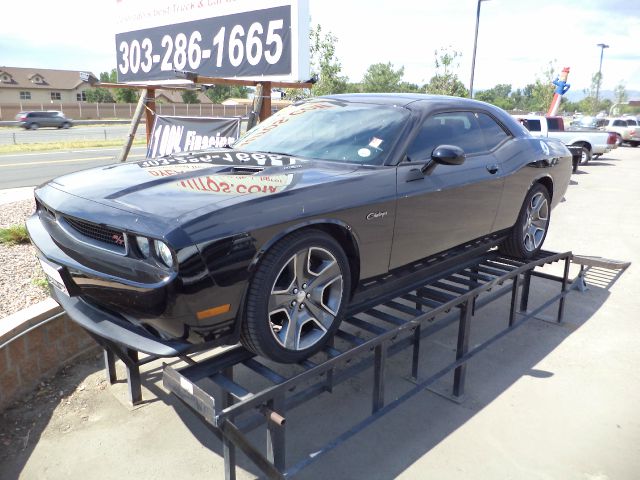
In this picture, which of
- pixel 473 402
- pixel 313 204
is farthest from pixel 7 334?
pixel 473 402

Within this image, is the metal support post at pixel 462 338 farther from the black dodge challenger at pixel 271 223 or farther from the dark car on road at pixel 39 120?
the dark car on road at pixel 39 120

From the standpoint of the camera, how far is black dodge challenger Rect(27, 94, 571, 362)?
2.33 metres

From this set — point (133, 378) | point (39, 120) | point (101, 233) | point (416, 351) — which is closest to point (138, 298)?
point (101, 233)

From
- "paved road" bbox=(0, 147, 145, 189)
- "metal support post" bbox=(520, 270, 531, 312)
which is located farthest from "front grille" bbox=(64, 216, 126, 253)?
"paved road" bbox=(0, 147, 145, 189)

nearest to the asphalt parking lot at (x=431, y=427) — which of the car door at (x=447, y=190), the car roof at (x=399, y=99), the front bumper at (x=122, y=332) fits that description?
the front bumper at (x=122, y=332)

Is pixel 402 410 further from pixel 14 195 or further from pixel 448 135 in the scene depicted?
pixel 14 195

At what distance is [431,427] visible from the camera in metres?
3.28

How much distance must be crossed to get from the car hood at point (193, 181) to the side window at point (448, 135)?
597 millimetres

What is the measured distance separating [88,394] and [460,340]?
8.43 ft

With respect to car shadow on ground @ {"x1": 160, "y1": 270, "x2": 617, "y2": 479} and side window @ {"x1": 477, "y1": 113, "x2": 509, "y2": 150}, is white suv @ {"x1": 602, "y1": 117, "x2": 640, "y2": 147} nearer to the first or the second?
side window @ {"x1": 477, "y1": 113, "x2": 509, "y2": 150}

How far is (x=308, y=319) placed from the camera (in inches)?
112

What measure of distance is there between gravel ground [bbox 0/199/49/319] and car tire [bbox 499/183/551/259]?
4.07 metres

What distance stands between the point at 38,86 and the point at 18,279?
2995 inches

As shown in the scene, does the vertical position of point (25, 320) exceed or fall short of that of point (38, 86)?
it falls short
